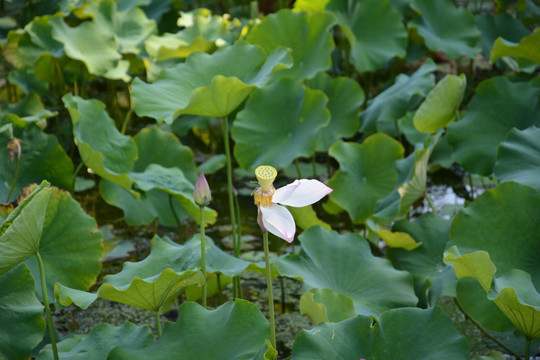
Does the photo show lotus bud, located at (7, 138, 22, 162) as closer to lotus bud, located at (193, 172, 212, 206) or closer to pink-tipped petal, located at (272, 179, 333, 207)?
lotus bud, located at (193, 172, 212, 206)

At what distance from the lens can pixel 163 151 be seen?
2617mm

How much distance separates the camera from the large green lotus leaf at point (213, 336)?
4.66ft

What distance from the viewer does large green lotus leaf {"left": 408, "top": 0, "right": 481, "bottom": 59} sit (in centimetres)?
326

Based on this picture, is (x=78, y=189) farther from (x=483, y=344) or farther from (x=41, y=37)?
(x=483, y=344)

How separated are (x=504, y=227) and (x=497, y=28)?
188 cm

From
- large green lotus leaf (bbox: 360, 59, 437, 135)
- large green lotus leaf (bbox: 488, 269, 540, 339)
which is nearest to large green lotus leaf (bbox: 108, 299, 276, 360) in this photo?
large green lotus leaf (bbox: 488, 269, 540, 339)

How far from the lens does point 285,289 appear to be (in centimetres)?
241

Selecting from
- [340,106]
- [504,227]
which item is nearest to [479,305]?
[504,227]

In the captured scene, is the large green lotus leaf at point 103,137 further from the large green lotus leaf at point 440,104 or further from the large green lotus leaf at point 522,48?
the large green lotus leaf at point 522,48

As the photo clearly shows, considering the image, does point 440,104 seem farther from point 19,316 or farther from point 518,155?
point 19,316

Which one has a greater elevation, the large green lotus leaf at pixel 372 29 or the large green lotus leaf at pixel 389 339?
the large green lotus leaf at pixel 389 339

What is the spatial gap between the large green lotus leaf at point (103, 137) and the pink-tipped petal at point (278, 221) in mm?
1079

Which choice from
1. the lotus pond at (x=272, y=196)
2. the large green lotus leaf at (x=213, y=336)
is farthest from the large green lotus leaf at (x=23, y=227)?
the large green lotus leaf at (x=213, y=336)

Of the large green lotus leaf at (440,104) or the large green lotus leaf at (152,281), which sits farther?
the large green lotus leaf at (440,104)
